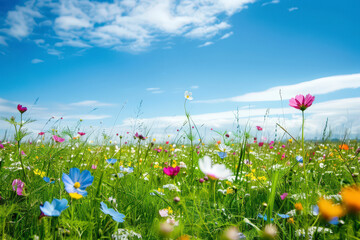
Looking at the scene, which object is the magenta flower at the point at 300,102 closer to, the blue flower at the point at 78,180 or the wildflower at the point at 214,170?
the wildflower at the point at 214,170

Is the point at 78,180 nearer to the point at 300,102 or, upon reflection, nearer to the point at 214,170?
the point at 214,170

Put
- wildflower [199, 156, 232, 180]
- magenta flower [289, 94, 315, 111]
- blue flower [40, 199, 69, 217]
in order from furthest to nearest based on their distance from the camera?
1. magenta flower [289, 94, 315, 111]
2. wildflower [199, 156, 232, 180]
3. blue flower [40, 199, 69, 217]

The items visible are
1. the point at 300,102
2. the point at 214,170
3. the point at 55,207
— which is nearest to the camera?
the point at 55,207

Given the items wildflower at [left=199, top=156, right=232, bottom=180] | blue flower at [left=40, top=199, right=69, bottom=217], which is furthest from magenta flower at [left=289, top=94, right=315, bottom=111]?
blue flower at [left=40, top=199, right=69, bottom=217]

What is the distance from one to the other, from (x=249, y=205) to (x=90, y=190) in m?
1.21

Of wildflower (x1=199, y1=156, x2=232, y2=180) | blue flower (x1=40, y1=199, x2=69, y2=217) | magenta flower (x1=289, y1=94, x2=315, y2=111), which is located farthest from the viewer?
magenta flower (x1=289, y1=94, x2=315, y2=111)

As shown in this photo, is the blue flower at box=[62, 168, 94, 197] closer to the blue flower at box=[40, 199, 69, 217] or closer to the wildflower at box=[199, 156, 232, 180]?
the blue flower at box=[40, 199, 69, 217]

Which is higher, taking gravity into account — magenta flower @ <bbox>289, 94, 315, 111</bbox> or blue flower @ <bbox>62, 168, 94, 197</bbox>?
magenta flower @ <bbox>289, 94, 315, 111</bbox>

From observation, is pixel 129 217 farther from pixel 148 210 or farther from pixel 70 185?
pixel 70 185

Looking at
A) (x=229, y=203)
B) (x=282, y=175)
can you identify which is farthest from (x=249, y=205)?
(x=282, y=175)

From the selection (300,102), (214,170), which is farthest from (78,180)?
(300,102)

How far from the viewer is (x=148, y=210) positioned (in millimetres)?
1762

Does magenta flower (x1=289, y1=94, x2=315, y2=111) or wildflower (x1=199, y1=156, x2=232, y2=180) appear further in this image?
magenta flower (x1=289, y1=94, x2=315, y2=111)

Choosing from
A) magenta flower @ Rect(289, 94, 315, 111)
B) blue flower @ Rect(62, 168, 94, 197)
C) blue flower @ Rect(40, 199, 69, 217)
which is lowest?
blue flower @ Rect(40, 199, 69, 217)
